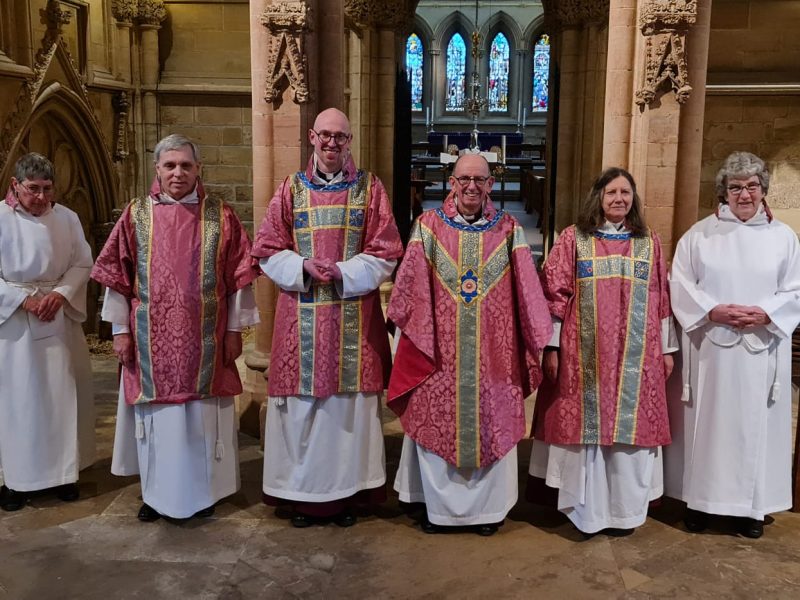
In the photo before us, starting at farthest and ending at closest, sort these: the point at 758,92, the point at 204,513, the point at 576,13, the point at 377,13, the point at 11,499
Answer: the point at 576,13 → the point at 377,13 → the point at 758,92 → the point at 11,499 → the point at 204,513

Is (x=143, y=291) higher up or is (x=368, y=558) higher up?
(x=143, y=291)

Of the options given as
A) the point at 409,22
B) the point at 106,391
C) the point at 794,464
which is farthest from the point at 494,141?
the point at 794,464

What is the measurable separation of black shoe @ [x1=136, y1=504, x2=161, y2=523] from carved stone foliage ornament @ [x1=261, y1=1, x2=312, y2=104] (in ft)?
7.33

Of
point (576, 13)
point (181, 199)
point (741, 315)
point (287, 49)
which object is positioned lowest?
point (741, 315)

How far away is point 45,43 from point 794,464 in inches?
264

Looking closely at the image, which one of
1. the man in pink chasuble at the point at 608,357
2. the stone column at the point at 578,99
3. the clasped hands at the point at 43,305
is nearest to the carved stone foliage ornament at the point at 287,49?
the clasped hands at the point at 43,305

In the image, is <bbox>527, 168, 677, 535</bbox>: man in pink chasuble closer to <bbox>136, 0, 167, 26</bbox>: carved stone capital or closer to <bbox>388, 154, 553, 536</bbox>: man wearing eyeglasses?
<bbox>388, 154, 553, 536</bbox>: man wearing eyeglasses

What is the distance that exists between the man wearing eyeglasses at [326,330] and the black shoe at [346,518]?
0.03ft

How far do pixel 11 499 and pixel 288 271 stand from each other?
72.3 inches

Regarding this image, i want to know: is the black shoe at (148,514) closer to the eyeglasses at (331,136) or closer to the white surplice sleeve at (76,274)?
the white surplice sleeve at (76,274)

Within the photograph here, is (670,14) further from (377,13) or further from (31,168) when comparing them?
(377,13)

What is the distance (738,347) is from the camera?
12.9ft

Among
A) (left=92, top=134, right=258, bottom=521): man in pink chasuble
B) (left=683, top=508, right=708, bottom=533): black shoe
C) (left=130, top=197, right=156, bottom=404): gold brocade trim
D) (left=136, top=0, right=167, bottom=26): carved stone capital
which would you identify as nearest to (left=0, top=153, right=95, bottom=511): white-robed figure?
(left=92, top=134, right=258, bottom=521): man in pink chasuble

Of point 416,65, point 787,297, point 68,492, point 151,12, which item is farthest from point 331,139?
point 416,65
